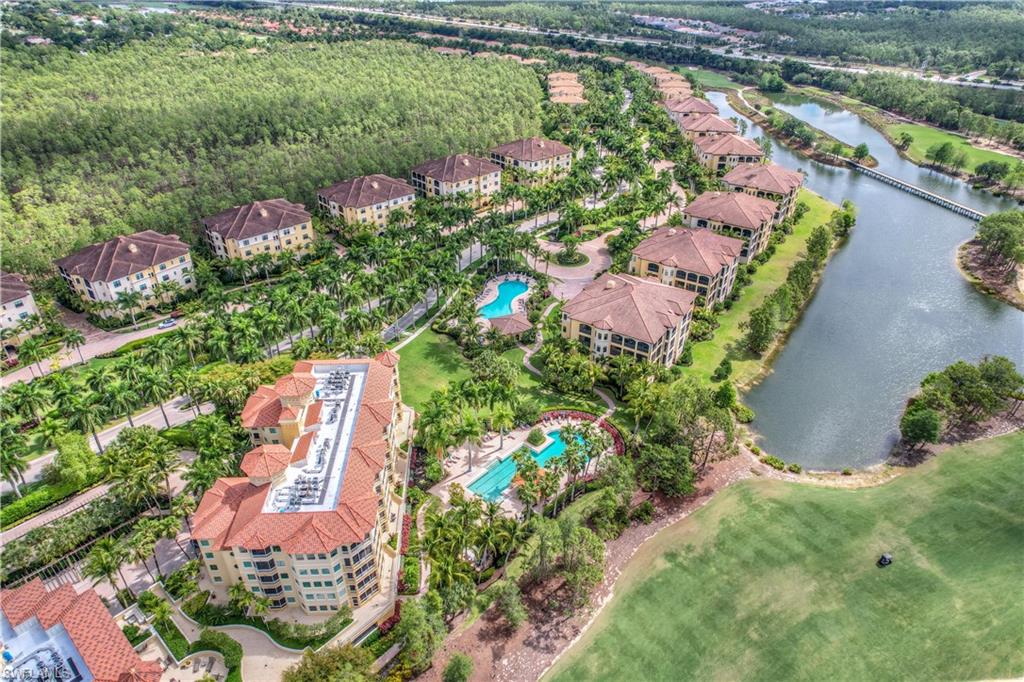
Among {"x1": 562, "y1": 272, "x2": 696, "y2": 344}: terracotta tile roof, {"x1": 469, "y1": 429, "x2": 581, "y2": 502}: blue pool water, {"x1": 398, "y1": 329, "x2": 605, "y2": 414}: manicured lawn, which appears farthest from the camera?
{"x1": 562, "y1": 272, "x2": 696, "y2": 344}: terracotta tile roof

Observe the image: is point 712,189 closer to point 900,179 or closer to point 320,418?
point 900,179

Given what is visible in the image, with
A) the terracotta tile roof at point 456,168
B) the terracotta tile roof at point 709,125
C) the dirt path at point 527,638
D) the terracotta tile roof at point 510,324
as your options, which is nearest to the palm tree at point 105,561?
the dirt path at point 527,638

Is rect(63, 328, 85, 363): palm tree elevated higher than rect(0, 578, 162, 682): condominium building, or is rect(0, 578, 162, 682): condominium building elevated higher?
rect(0, 578, 162, 682): condominium building

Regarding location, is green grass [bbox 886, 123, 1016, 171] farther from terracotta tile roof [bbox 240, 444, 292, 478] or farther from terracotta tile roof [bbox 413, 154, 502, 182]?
terracotta tile roof [bbox 240, 444, 292, 478]

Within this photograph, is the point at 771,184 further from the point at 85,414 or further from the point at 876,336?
the point at 85,414

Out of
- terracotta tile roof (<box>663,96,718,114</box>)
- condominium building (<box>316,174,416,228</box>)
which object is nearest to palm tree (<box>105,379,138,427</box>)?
condominium building (<box>316,174,416,228</box>)

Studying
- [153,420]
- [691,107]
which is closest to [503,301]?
[153,420]

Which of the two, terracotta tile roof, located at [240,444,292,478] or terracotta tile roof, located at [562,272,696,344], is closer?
terracotta tile roof, located at [240,444,292,478]
